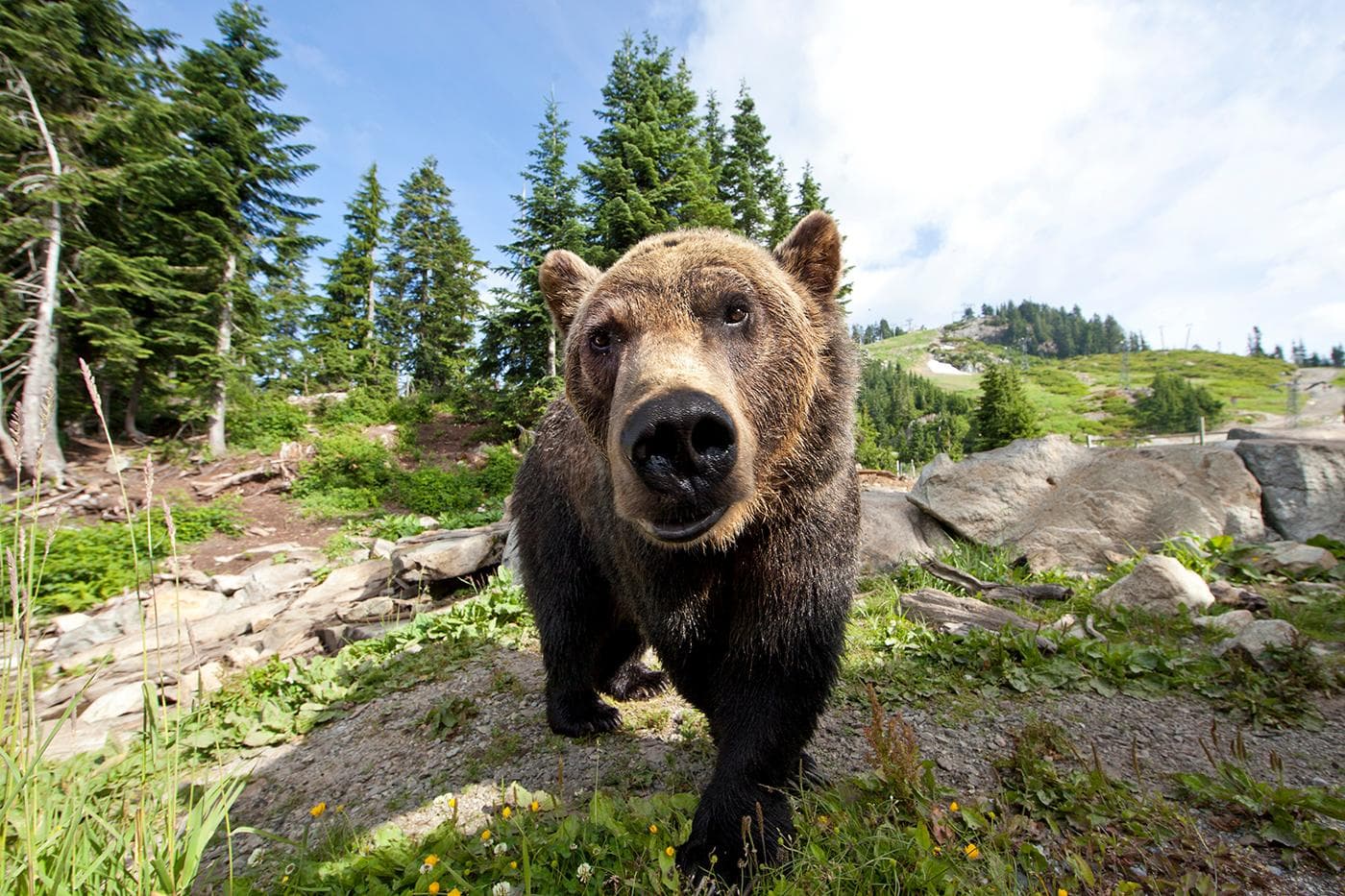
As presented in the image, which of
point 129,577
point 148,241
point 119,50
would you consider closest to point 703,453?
point 129,577

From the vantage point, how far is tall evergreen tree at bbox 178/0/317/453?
1656 cm

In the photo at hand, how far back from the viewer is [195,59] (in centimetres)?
1738

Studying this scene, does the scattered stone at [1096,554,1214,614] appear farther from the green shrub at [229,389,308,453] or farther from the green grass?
the green grass

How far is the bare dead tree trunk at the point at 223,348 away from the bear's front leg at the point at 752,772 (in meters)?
19.9

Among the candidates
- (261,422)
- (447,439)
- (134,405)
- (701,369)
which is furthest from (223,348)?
(701,369)

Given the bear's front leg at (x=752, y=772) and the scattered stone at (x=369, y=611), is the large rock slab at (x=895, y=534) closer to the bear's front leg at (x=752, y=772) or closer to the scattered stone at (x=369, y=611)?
the bear's front leg at (x=752, y=772)

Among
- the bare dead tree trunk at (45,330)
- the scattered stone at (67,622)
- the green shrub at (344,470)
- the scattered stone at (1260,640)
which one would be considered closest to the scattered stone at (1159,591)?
the scattered stone at (1260,640)

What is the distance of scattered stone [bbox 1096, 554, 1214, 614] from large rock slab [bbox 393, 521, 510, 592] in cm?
665

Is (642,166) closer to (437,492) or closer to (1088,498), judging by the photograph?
(437,492)

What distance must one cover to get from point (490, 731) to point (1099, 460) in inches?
335

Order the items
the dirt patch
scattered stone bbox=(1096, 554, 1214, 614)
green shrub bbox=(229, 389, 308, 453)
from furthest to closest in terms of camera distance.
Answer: the dirt patch → green shrub bbox=(229, 389, 308, 453) → scattered stone bbox=(1096, 554, 1214, 614)

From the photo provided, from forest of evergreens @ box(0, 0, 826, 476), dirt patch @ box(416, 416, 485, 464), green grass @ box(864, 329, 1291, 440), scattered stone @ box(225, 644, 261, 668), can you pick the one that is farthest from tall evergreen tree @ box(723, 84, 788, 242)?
green grass @ box(864, 329, 1291, 440)

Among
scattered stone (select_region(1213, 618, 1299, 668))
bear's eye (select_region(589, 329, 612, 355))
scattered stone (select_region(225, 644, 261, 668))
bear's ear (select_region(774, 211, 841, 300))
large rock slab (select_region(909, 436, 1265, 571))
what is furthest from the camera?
large rock slab (select_region(909, 436, 1265, 571))

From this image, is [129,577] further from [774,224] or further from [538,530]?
[774,224]
